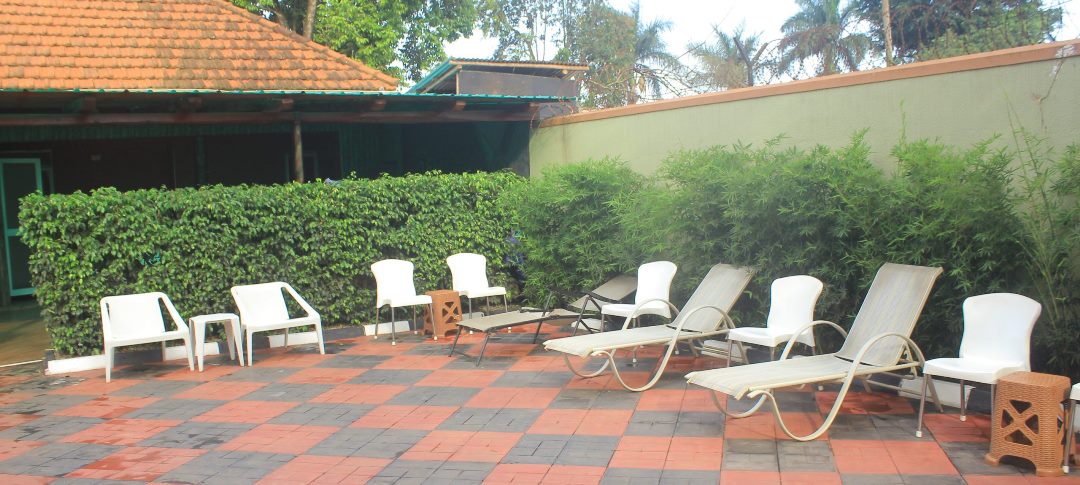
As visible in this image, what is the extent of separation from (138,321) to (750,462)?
6.00 meters

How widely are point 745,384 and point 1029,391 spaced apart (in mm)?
1478

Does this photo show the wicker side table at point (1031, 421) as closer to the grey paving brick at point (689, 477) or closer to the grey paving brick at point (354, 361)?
the grey paving brick at point (689, 477)

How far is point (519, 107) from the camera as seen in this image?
11.8 m

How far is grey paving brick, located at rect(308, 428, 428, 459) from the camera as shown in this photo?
17.7 ft

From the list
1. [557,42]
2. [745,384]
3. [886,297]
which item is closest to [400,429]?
[745,384]

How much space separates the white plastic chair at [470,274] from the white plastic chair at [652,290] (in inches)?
83.4

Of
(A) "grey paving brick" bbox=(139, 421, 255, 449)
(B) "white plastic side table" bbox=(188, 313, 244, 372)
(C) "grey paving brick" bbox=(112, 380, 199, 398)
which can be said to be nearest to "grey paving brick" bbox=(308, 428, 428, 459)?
(A) "grey paving brick" bbox=(139, 421, 255, 449)

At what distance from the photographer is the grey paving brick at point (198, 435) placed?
5.75m

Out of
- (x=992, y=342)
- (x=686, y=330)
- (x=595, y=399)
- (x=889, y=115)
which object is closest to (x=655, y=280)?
(x=686, y=330)

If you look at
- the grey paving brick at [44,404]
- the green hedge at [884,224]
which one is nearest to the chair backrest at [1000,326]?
the green hedge at [884,224]

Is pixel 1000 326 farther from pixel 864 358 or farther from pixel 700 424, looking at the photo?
pixel 700 424

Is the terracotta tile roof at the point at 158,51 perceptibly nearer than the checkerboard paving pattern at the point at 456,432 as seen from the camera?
No

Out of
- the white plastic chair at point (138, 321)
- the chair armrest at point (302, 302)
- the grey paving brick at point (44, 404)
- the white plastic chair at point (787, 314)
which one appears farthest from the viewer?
the chair armrest at point (302, 302)

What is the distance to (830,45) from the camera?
17281 millimetres
